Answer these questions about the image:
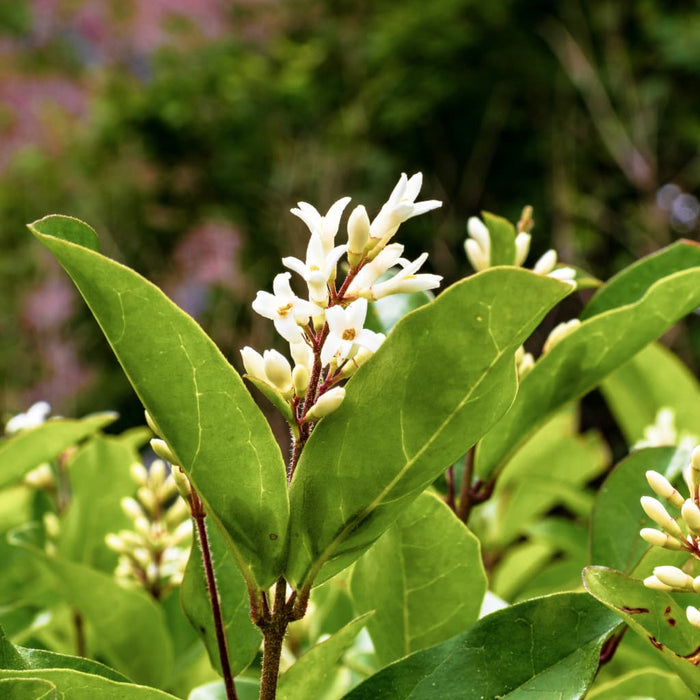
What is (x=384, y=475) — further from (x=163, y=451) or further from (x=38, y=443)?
(x=38, y=443)

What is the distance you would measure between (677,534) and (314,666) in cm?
22

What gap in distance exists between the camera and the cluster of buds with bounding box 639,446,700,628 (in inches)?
15.9

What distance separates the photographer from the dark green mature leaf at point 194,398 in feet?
1.28

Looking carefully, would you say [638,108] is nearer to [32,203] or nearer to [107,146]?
[107,146]

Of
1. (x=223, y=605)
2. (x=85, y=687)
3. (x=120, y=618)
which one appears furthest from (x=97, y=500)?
(x=85, y=687)

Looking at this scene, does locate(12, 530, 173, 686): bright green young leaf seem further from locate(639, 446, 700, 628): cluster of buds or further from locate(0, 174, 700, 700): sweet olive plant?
locate(639, 446, 700, 628): cluster of buds

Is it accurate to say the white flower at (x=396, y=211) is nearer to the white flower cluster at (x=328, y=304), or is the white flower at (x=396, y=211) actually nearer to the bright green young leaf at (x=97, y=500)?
the white flower cluster at (x=328, y=304)

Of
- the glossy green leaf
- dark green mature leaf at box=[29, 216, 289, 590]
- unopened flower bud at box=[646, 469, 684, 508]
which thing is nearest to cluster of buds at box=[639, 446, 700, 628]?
unopened flower bud at box=[646, 469, 684, 508]

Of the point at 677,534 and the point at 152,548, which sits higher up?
the point at 677,534

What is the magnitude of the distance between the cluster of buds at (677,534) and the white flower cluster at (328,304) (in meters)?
0.18

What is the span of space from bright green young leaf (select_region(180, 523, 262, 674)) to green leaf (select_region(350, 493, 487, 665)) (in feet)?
0.29

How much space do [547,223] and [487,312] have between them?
18.6 ft

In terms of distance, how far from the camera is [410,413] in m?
0.40

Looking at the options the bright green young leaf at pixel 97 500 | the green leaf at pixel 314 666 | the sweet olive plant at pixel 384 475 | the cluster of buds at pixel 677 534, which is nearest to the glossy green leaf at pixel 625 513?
the sweet olive plant at pixel 384 475
